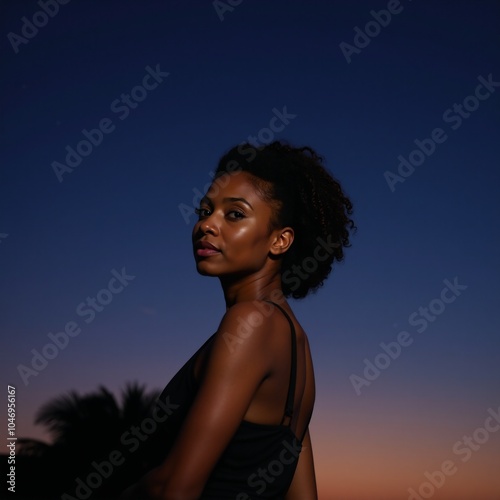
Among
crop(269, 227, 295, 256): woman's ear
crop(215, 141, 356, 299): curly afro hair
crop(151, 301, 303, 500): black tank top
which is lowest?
crop(151, 301, 303, 500): black tank top

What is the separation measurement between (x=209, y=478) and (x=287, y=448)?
291mm

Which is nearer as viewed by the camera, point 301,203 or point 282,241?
point 282,241

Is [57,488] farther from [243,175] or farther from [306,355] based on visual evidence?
[243,175]

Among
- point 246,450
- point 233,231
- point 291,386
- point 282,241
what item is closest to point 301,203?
point 282,241

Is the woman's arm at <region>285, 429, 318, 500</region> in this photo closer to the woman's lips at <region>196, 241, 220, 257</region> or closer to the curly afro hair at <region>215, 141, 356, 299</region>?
the curly afro hair at <region>215, 141, 356, 299</region>

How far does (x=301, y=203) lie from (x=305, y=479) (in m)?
1.02

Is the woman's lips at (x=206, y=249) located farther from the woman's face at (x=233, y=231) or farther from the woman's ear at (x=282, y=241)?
the woman's ear at (x=282, y=241)

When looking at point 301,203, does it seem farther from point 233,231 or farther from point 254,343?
point 254,343

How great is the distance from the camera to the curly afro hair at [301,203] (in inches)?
103

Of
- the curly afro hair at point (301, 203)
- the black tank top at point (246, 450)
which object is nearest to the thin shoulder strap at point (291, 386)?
the black tank top at point (246, 450)

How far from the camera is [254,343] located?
2107 mm

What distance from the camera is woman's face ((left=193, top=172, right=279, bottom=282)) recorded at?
2441 millimetres

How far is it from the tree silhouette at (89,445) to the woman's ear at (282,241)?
738 mm

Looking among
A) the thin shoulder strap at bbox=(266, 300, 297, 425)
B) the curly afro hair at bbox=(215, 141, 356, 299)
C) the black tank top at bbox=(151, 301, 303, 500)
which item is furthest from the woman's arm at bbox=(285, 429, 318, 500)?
the curly afro hair at bbox=(215, 141, 356, 299)
